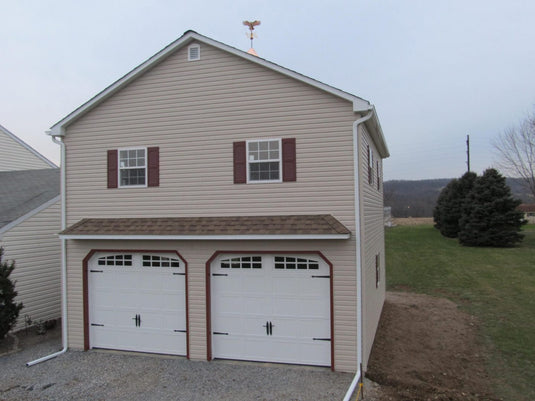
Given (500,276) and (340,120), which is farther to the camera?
(500,276)

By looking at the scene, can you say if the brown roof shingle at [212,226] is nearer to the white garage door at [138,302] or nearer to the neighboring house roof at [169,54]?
the white garage door at [138,302]

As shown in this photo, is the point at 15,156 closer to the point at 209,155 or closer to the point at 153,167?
the point at 153,167

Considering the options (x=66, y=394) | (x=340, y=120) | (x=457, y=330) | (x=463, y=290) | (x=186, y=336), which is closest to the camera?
(x=66, y=394)

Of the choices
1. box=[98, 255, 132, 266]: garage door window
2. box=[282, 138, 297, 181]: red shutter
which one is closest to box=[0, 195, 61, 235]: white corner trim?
box=[98, 255, 132, 266]: garage door window

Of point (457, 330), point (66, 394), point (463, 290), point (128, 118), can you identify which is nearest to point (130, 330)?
point (66, 394)

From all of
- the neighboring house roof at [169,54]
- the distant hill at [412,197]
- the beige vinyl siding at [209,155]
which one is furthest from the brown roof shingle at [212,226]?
the distant hill at [412,197]

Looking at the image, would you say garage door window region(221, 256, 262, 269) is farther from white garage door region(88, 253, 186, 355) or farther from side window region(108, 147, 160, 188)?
side window region(108, 147, 160, 188)

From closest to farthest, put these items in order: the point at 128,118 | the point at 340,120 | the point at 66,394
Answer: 1. the point at 66,394
2. the point at 340,120
3. the point at 128,118

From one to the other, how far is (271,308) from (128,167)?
5.01 m

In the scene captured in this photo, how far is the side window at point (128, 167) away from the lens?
32.2 ft

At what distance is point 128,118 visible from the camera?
32.8 ft

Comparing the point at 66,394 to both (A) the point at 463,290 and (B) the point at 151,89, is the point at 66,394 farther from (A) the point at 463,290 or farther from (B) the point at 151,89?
(A) the point at 463,290

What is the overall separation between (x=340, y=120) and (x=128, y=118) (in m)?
5.35

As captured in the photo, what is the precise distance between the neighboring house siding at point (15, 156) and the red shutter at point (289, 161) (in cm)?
1639
